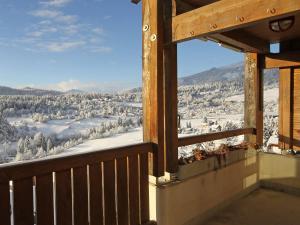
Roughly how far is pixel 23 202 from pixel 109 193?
828mm

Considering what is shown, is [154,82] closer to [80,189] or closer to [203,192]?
[80,189]

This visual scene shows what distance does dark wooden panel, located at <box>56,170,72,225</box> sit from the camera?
222cm

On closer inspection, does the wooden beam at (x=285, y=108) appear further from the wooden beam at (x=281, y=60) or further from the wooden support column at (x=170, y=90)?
the wooden support column at (x=170, y=90)

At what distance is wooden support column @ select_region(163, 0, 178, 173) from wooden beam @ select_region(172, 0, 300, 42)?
0.11 meters

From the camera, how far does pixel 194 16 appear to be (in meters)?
2.75

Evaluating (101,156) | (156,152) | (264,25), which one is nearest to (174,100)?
(156,152)

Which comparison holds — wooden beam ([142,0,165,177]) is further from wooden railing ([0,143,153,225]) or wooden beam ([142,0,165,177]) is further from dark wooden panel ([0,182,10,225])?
dark wooden panel ([0,182,10,225])

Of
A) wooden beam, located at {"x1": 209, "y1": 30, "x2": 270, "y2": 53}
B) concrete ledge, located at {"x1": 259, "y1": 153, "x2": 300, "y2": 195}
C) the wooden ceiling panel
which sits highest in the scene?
the wooden ceiling panel

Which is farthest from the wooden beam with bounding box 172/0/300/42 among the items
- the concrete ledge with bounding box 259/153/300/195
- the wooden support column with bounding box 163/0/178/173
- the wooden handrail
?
the concrete ledge with bounding box 259/153/300/195

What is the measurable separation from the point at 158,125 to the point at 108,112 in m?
7.66

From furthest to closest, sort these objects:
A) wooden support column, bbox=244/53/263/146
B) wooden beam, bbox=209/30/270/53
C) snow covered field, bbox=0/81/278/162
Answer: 1. snow covered field, bbox=0/81/278/162
2. wooden support column, bbox=244/53/263/146
3. wooden beam, bbox=209/30/270/53

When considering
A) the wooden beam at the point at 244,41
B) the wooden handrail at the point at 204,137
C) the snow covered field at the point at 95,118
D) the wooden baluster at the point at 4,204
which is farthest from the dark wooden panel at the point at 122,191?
the snow covered field at the point at 95,118

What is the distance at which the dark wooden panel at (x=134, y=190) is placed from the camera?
2836mm

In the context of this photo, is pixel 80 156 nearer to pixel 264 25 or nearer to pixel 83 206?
pixel 83 206
